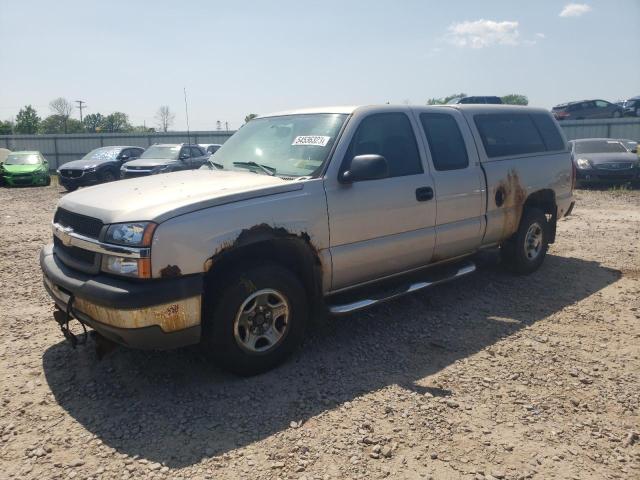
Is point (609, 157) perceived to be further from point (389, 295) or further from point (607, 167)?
point (389, 295)

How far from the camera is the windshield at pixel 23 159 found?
1905cm

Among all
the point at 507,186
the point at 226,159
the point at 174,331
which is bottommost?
the point at 174,331

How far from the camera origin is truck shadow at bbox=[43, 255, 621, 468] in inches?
121

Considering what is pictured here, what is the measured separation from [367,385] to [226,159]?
2392 millimetres

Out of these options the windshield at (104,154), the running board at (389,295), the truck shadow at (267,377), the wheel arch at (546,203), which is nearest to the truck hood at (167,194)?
the running board at (389,295)

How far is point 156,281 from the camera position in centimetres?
311

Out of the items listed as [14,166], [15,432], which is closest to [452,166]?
[15,432]

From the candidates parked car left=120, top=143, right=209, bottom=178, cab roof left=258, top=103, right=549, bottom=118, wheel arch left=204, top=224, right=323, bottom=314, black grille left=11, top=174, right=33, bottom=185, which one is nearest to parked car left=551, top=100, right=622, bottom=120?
parked car left=120, top=143, right=209, bottom=178

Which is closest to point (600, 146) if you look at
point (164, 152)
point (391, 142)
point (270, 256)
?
point (164, 152)

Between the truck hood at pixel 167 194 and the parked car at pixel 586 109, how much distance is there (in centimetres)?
2714

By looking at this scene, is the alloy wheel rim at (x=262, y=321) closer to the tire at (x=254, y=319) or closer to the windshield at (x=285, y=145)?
the tire at (x=254, y=319)

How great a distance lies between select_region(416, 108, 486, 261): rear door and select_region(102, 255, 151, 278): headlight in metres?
2.67

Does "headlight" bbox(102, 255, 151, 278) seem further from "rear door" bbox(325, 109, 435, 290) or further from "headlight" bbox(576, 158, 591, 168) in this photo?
"headlight" bbox(576, 158, 591, 168)

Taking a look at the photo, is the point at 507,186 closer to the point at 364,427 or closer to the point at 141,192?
the point at 364,427
